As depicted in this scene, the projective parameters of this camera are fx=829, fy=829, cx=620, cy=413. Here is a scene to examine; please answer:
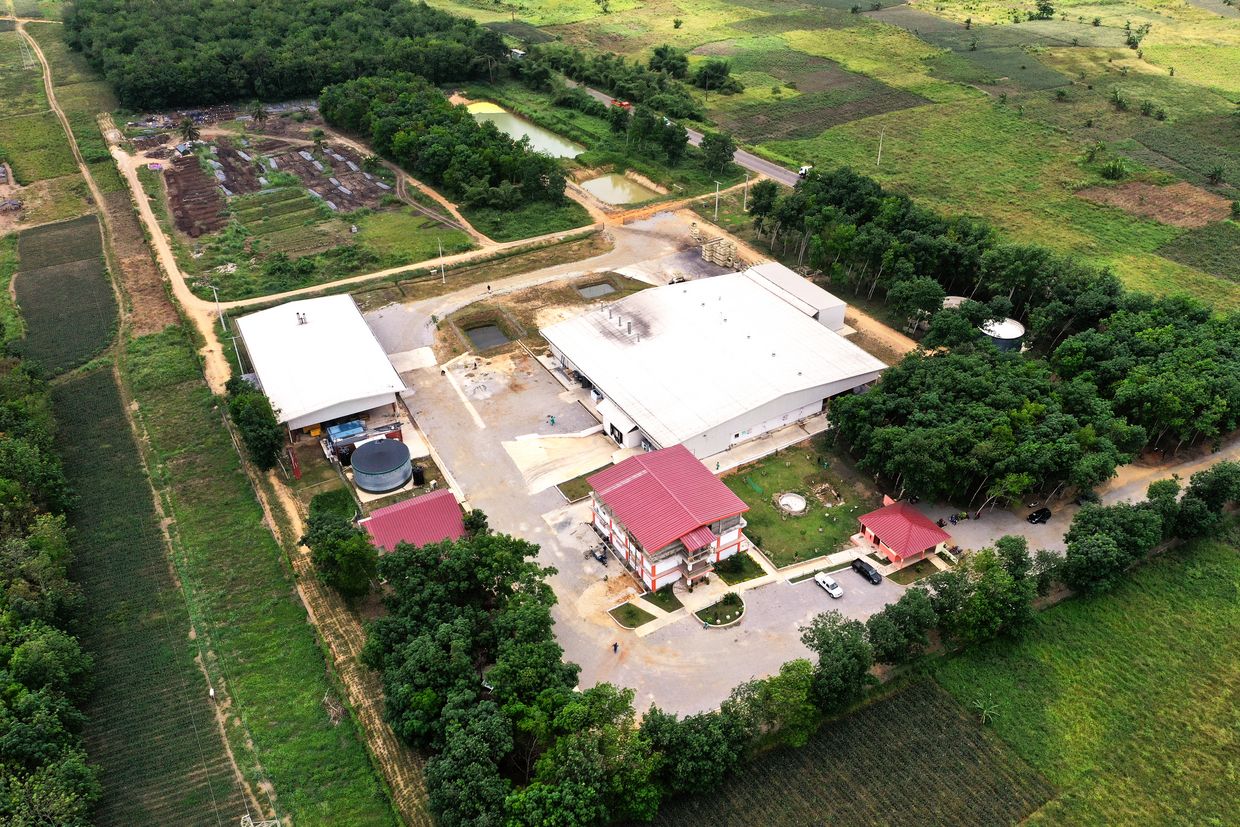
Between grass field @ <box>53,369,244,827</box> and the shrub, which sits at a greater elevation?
the shrub

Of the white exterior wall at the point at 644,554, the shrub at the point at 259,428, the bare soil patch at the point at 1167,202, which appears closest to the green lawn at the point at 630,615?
the white exterior wall at the point at 644,554

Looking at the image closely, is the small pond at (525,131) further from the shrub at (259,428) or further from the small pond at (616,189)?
the shrub at (259,428)

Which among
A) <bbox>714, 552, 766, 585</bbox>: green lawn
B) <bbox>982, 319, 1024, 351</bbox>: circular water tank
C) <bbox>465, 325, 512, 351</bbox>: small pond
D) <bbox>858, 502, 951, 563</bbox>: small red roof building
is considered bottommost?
<bbox>465, 325, 512, 351</bbox>: small pond

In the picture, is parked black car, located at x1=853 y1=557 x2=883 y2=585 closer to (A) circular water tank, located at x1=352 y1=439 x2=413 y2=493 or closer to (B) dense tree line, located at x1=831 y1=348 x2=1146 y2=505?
(B) dense tree line, located at x1=831 y1=348 x2=1146 y2=505

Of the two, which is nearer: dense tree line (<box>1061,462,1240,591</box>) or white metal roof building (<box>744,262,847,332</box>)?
dense tree line (<box>1061,462,1240,591</box>)

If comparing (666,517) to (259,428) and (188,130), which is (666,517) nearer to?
(259,428)

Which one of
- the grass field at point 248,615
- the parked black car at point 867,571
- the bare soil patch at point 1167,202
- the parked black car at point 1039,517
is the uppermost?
the bare soil patch at point 1167,202

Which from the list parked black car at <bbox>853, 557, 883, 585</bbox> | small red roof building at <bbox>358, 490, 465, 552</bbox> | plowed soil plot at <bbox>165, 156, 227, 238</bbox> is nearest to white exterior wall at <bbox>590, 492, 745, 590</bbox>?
parked black car at <bbox>853, 557, 883, 585</bbox>
